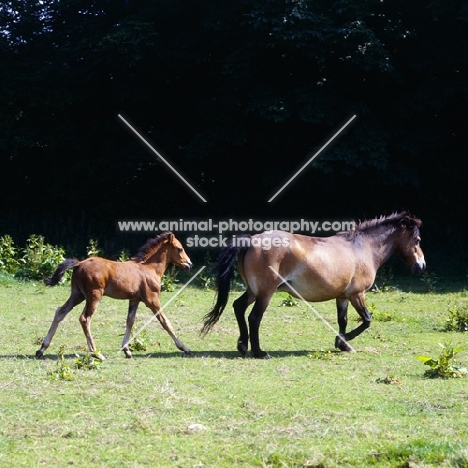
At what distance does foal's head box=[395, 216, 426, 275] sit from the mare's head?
3.20 m

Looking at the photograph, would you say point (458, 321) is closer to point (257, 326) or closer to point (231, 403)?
point (257, 326)

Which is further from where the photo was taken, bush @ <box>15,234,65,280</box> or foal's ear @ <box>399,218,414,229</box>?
bush @ <box>15,234,65,280</box>

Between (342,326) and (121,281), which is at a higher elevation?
(121,281)

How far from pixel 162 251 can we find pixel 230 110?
12.3 m

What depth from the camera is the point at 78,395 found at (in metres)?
7.39

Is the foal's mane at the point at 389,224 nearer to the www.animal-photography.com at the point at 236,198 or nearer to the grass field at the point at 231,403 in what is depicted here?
the www.animal-photography.com at the point at 236,198

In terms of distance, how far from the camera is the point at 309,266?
34.5 ft

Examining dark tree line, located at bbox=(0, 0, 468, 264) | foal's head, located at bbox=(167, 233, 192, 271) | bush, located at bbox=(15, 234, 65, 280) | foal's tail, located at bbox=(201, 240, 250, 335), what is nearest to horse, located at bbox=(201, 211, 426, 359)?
foal's tail, located at bbox=(201, 240, 250, 335)

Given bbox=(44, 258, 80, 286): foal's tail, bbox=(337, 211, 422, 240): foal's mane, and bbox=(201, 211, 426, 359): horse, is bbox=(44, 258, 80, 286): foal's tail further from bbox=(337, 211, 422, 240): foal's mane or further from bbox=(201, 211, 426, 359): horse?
bbox=(337, 211, 422, 240): foal's mane

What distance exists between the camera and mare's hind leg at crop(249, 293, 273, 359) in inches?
394

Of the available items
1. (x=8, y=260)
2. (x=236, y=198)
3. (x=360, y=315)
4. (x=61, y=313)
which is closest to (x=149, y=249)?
(x=61, y=313)

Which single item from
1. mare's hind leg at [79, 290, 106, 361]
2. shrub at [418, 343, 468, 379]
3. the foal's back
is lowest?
shrub at [418, 343, 468, 379]

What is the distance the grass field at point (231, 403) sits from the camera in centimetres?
570

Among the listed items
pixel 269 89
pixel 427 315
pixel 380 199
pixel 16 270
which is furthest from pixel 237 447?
pixel 380 199
